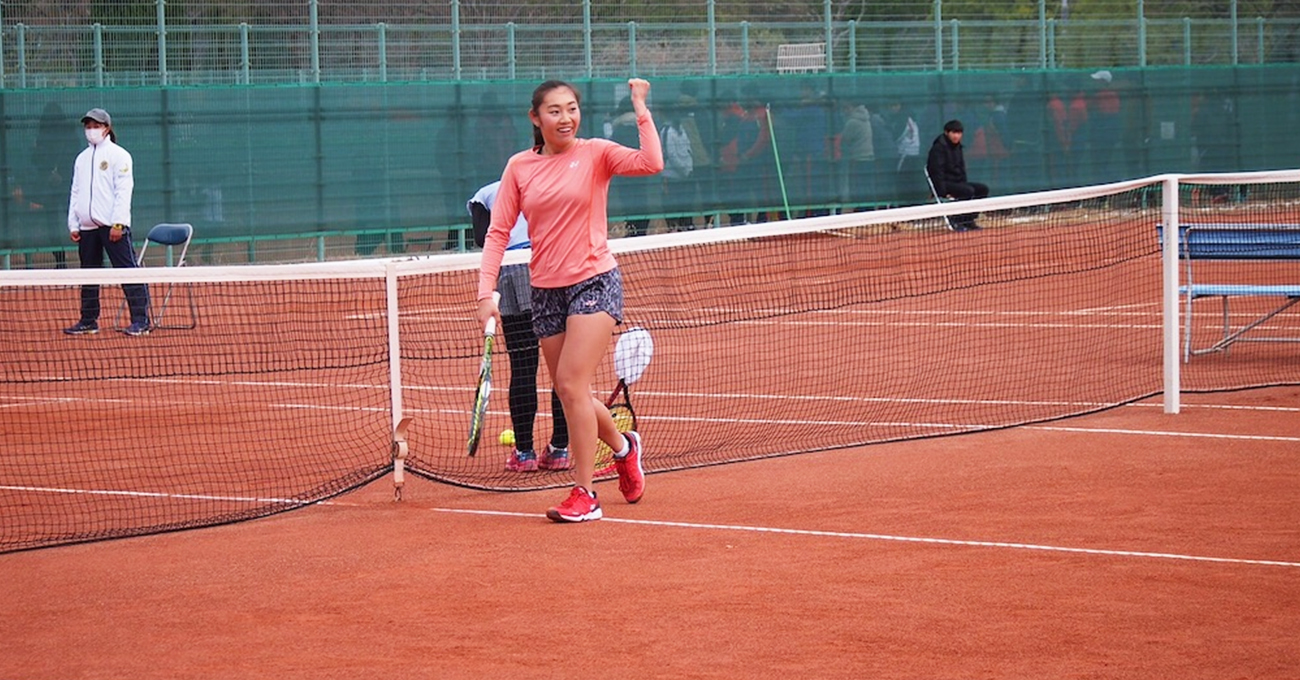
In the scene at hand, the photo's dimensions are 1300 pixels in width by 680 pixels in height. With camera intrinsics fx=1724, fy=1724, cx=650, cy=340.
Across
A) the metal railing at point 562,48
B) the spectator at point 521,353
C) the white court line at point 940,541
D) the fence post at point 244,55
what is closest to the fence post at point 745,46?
the metal railing at point 562,48

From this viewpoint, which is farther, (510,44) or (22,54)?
(510,44)

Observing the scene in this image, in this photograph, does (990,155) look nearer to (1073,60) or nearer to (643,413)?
(1073,60)

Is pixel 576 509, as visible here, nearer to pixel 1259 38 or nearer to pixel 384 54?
pixel 384 54

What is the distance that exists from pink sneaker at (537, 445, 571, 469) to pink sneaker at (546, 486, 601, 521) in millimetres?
1499

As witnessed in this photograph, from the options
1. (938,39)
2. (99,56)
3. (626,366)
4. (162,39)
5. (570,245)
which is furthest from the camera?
(938,39)

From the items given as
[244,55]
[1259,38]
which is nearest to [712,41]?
[244,55]

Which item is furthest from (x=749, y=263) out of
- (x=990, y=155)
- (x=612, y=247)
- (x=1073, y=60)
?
(x=612, y=247)

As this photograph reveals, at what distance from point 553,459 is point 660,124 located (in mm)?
15220

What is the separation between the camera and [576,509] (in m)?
7.45

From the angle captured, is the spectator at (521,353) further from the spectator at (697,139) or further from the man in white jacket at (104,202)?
the spectator at (697,139)

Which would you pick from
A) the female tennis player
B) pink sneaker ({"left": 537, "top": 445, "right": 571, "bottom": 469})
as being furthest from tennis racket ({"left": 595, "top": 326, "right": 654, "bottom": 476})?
the female tennis player

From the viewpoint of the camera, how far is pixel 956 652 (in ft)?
17.7

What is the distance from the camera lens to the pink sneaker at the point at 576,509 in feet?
24.4

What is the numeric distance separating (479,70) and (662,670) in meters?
17.9
